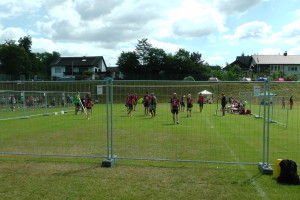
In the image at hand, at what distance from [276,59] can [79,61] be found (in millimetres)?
57090

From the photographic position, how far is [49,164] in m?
7.14

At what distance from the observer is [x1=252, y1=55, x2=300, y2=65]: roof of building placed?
78.5 m

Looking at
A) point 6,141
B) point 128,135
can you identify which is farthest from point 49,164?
point 128,135

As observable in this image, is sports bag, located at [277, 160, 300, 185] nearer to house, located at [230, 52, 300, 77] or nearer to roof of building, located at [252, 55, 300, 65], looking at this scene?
house, located at [230, 52, 300, 77]

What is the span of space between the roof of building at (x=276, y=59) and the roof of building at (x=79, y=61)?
150 ft

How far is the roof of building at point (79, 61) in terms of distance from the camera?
8049 cm

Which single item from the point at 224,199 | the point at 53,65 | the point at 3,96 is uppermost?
the point at 53,65

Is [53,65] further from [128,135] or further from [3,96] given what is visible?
[128,135]

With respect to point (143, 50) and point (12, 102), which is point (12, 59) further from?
point (12, 102)

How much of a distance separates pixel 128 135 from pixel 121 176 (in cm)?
566

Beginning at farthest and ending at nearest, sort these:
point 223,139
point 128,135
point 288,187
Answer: point 128,135, point 223,139, point 288,187

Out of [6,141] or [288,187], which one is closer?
[288,187]

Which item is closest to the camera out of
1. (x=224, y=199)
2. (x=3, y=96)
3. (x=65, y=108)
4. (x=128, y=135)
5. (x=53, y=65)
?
(x=224, y=199)

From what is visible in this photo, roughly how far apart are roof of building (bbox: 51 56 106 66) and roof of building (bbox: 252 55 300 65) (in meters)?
45.8
